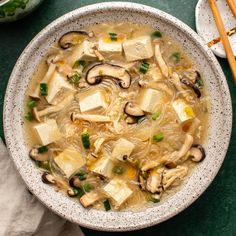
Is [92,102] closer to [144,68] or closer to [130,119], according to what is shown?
[130,119]

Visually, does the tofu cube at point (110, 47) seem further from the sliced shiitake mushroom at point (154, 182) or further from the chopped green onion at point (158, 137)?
the sliced shiitake mushroom at point (154, 182)

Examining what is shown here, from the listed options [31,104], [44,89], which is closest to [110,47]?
[44,89]

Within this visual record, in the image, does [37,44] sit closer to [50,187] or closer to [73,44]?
[73,44]

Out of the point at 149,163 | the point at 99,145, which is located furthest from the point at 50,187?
the point at 149,163

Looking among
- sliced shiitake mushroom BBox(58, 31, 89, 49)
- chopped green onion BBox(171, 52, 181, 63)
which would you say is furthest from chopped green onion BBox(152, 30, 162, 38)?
sliced shiitake mushroom BBox(58, 31, 89, 49)

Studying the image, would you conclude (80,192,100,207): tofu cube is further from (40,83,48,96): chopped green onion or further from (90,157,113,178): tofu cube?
(40,83,48,96): chopped green onion
